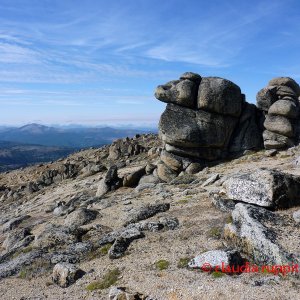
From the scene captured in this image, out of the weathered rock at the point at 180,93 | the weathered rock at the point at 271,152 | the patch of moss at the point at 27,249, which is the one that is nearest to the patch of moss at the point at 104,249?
the patch of moss at the point at 27,249

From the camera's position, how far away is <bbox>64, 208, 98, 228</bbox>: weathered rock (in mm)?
33812

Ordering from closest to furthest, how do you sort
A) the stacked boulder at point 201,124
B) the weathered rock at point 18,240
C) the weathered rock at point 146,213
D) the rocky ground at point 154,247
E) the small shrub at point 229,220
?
1. the rocky ground at point 154,247
2. the small shrub at point 229,220
3. the weathered rock at point 146,213
4. the weathered rock at point 18,240
5. the stacked boulder at point 201,124

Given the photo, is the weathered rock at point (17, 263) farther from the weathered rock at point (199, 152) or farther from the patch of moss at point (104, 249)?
the weathered rock at point (199, 152)

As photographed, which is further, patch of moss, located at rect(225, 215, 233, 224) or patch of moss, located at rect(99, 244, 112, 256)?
patch of moss, located at rect(99, 244, 112, 256)

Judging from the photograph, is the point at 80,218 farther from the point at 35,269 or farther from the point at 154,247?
the point at 154,247

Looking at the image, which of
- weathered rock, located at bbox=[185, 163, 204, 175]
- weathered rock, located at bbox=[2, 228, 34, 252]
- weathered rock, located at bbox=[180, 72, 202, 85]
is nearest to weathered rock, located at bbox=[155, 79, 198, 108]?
weathered rock, located at bbox=[180, 72, 202, 85]

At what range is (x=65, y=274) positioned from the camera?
22859 mm

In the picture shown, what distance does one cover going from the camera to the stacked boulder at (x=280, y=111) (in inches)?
1903

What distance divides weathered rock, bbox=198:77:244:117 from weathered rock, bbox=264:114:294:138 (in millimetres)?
4700

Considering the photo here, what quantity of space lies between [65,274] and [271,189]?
583 inches

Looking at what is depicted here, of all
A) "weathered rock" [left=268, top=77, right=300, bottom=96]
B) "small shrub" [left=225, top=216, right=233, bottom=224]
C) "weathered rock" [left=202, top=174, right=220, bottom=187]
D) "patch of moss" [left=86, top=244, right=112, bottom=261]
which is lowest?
"patch of moss" [left=86, top=244, right=112, bottom=261]

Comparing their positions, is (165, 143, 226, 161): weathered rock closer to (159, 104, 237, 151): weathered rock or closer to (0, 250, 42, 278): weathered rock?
(159, 104, 237, 151): weathered rock

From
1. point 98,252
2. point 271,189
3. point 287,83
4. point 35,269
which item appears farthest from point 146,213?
point 287,83

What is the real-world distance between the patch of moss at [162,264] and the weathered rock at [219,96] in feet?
99.8
